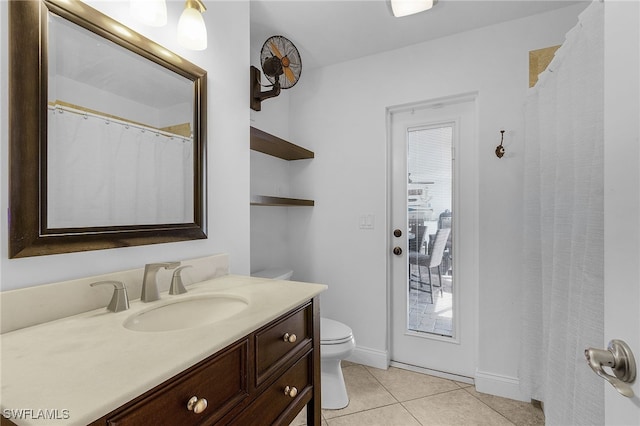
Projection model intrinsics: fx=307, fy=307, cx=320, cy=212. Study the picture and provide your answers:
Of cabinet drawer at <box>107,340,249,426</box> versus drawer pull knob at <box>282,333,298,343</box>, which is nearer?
cabinet drawer at <box>107,340,249,426</box>

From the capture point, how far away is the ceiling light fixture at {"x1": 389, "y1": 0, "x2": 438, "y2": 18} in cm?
169

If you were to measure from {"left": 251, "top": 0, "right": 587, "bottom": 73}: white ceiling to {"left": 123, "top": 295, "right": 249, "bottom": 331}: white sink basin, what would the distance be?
5.36 feet

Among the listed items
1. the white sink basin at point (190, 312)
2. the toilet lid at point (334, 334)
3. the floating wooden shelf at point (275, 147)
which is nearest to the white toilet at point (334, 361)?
the toilet lid at point (334, 334)

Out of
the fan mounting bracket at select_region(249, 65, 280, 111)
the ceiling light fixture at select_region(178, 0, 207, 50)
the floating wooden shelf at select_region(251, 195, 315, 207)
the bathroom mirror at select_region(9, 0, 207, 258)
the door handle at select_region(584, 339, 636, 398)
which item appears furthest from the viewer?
the floating wooden shelf at select_region(251, 195, 315, 207)

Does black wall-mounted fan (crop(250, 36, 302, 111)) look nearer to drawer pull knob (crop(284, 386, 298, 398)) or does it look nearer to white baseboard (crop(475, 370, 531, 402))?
drawer pull knob (crop(284, 386, 298, 398))

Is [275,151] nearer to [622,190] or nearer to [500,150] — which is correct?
[500,150]

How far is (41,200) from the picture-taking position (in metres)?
0.86

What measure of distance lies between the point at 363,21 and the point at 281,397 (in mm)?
2056

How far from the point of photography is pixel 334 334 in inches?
72.3

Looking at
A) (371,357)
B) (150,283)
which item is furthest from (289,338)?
(371,357)

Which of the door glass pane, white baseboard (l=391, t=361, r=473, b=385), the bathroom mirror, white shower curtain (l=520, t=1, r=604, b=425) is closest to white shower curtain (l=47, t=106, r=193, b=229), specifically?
the bathroom mirror

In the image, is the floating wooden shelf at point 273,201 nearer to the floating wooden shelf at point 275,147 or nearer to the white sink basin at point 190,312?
Answer: the floating wooden shelf at point 275,147

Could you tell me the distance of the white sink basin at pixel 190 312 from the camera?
1.00 meters

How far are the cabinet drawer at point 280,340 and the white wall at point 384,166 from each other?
1.23 meters
